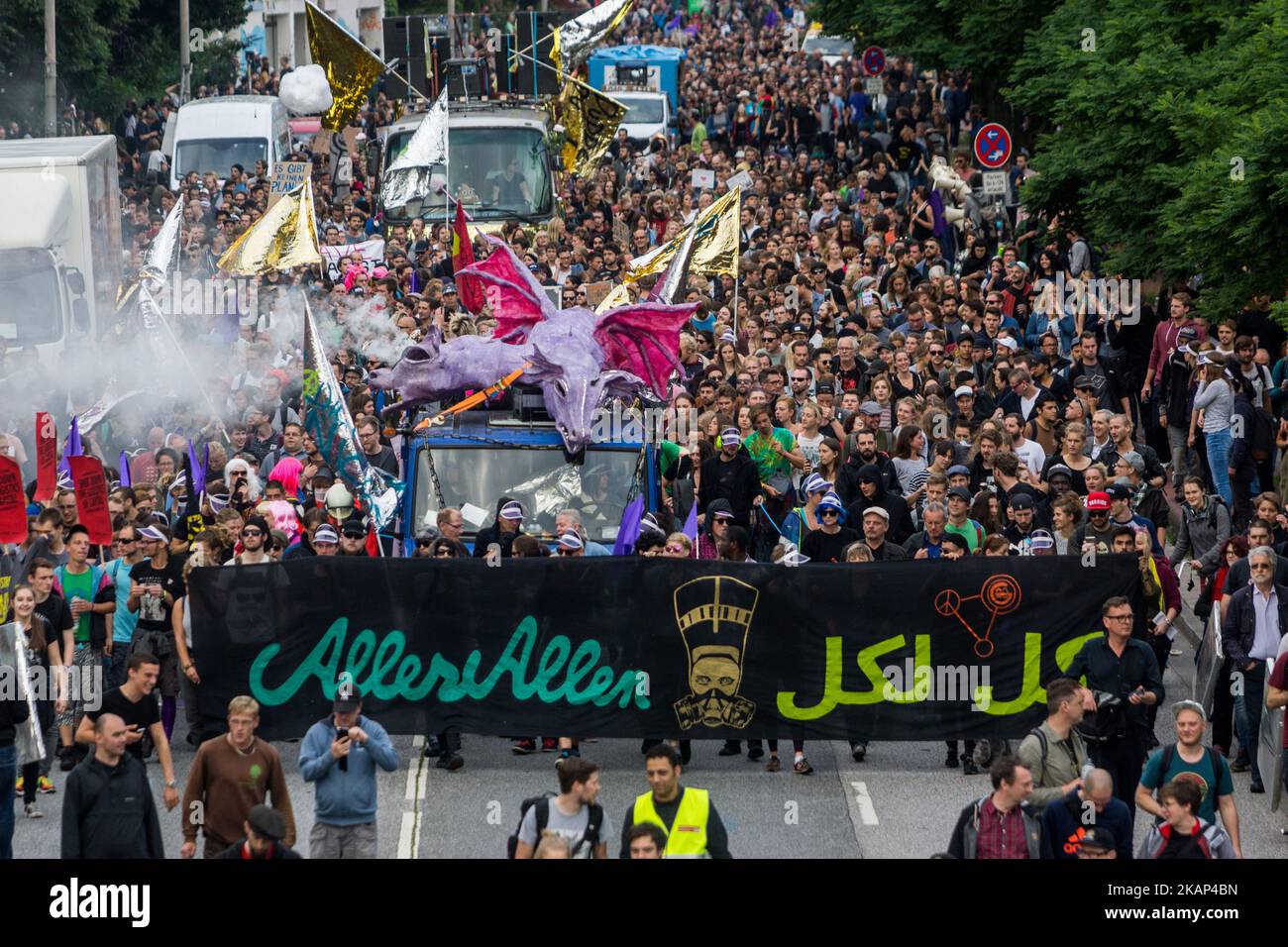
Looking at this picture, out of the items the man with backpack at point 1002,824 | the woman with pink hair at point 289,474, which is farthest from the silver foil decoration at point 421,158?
the man with backpack at point 1002,824

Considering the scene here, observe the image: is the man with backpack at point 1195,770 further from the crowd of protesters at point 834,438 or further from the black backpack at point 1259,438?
the black backpack at point 1259,438

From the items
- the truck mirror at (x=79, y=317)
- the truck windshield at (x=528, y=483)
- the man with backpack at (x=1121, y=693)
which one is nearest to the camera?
the man with backpack at (x=1121, y=693)

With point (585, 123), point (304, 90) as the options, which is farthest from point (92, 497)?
point (304, 90)

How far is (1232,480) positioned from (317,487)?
24.8 feet

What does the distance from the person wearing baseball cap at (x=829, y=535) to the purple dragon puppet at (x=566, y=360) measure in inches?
66.4

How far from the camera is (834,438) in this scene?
59.8 ft

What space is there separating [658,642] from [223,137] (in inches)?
1054

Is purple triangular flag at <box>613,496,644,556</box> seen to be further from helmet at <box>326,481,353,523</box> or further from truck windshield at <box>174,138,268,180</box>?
truck windshield at <box>174,138,268,180</box>

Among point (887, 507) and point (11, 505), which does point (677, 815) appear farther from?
point (11, 505)

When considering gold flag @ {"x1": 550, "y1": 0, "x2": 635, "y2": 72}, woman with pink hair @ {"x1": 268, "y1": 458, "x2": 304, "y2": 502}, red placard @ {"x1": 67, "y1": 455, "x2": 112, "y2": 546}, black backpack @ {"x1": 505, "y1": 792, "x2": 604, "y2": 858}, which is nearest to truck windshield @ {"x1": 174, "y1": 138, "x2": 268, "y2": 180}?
gold flag @ {"x1": 550, "y1": 0, "x2": 635, "y2": 72}

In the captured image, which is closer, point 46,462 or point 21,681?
point 21,681

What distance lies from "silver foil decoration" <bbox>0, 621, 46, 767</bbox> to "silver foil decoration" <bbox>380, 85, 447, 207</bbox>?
1556cm

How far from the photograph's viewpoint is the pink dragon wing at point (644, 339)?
1709cm

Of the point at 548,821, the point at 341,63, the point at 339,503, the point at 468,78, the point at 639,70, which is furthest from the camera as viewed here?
the point at 639,70
